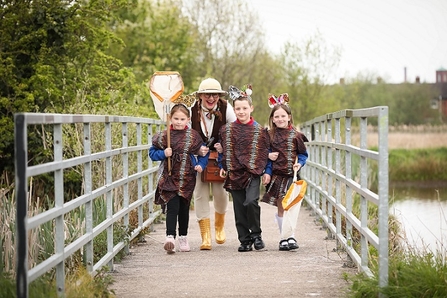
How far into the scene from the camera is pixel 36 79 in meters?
17.7

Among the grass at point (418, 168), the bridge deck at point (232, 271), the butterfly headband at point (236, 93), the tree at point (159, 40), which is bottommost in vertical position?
the grass at point (418, 168)

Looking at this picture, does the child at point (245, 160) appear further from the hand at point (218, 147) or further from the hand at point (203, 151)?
the hand at point (203, 151)

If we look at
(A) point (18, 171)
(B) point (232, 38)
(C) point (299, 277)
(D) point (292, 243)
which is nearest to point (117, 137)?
(D) point (292, 243)

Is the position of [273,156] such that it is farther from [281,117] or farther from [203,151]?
[203,151]

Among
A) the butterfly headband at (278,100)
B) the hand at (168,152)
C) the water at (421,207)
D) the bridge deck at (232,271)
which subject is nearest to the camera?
the bridge deck at (232,271)

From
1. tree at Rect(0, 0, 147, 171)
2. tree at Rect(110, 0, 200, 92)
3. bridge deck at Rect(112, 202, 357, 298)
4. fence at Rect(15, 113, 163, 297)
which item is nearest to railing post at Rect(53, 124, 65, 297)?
fence at Rect(15, 113, 163, 297)

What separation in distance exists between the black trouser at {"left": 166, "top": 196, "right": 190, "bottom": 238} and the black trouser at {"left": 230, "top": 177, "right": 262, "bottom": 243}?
0.51 m

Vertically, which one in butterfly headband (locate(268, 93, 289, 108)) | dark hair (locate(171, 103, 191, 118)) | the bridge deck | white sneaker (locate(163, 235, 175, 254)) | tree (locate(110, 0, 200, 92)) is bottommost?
the bridge deck

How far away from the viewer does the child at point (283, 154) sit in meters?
9.38

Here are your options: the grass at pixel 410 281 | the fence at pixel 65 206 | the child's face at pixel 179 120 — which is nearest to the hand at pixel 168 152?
the child's face at pixel 179 120

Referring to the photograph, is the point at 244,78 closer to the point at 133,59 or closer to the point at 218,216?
the point at 133,59

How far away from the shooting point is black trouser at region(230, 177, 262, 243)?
373 inches

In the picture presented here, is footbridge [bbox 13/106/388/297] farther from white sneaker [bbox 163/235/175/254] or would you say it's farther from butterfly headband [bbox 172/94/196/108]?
butterfly headband [bbox 172/94/196/108]

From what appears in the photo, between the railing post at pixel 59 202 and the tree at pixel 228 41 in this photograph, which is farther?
the tree at pixel 228 41
